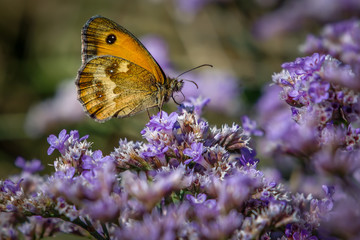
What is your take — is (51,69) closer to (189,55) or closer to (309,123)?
(189,55)

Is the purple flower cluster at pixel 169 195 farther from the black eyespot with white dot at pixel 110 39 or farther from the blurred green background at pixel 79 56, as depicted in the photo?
the blurred green background at pixel 79 56

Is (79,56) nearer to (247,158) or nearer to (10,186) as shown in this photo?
(10,186)

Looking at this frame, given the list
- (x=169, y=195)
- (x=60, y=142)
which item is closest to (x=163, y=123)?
(x=169, y=195)

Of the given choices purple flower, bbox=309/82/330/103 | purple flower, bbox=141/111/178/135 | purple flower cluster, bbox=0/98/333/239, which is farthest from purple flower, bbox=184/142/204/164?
purple flower, bbox=309/82/330/103

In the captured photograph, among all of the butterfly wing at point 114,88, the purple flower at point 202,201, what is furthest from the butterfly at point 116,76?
the purple flower at point 202,201

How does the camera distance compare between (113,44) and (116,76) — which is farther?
(116,76)

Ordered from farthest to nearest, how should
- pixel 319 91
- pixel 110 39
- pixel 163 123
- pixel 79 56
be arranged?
1. pixel 79 56
2. pixel 110 39
3. pixel 163 123
4. pixel 319 91

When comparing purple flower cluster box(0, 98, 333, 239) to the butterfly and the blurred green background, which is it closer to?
the butterfly
